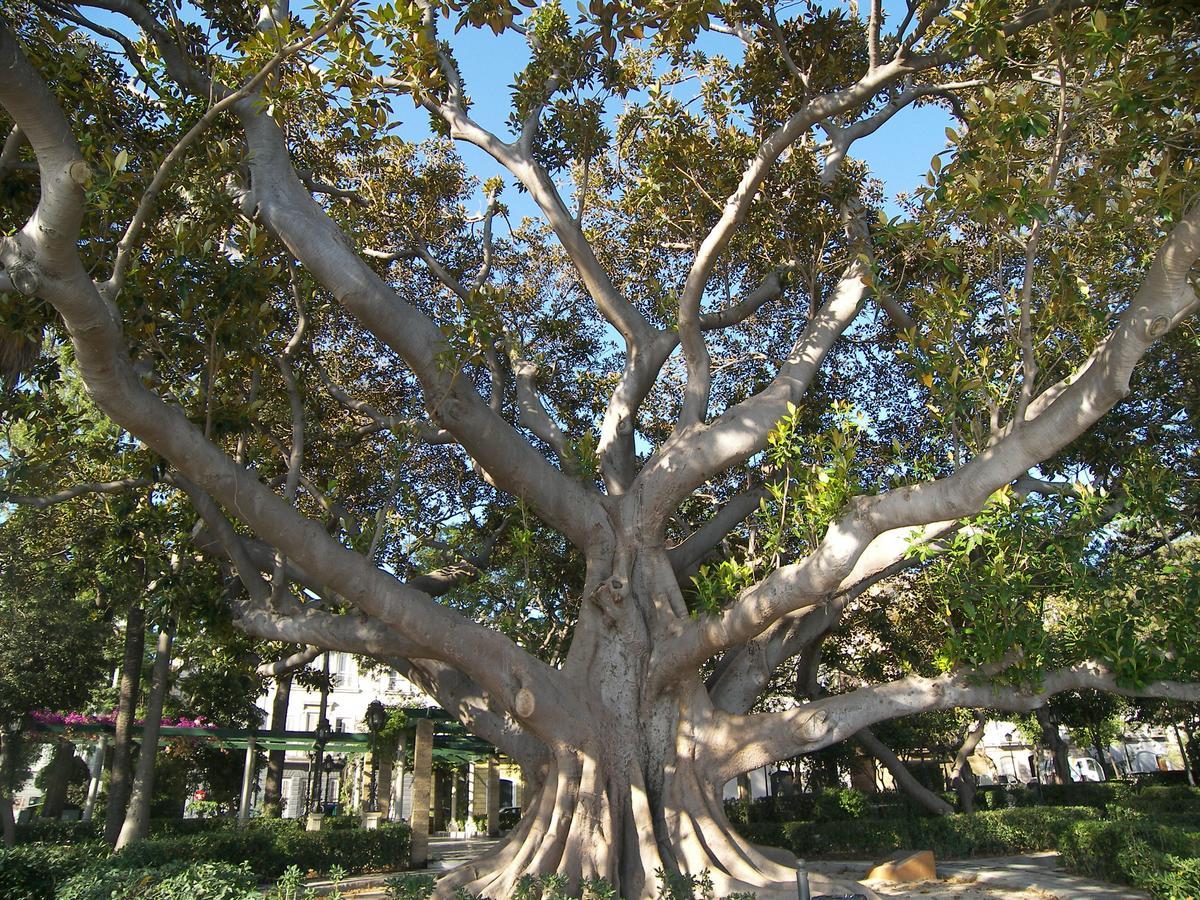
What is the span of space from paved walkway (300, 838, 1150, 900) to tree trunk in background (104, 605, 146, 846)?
2987 millimetres

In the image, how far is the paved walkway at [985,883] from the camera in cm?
908

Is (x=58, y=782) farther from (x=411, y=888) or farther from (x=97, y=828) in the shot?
(x=411, y=888)

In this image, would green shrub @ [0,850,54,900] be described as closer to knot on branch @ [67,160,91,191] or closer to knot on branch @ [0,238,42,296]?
knot on branch @ [0,238,42,296]

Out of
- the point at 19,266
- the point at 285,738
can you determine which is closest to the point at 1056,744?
the point at 285,738

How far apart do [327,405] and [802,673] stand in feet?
27.8

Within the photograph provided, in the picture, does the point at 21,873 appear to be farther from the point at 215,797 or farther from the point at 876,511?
the point at 215,797

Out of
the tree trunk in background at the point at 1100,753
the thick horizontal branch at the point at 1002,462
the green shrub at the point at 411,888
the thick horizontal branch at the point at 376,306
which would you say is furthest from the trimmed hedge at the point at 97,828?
the tree trunk in background at the point at 1100,753

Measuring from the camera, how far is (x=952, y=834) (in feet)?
44.4

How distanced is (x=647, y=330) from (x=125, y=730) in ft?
31.5

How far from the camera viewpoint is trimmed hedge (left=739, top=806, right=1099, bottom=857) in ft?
44.4

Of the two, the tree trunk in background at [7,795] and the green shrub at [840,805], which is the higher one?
the tree trunk in background at [7,795]

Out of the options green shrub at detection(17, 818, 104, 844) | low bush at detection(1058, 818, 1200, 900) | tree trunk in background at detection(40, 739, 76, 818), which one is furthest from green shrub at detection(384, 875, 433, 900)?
tree trunk in background at detection(40, 739, 76, 818)

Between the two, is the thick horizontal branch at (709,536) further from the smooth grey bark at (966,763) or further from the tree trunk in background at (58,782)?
the tree trunk in background at (58,782)

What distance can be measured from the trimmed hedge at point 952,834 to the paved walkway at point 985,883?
0.33 metres
